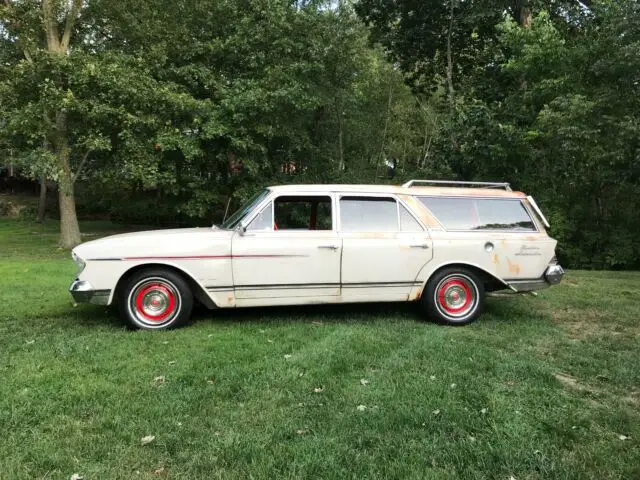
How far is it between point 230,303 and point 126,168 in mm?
10859

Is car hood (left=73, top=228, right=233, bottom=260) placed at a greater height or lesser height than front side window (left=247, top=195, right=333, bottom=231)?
lesser

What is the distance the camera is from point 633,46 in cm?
1119

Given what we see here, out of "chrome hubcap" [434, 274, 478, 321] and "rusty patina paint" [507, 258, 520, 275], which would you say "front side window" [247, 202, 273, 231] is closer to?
"chrome hubcap" [434, 274, 478, 321]

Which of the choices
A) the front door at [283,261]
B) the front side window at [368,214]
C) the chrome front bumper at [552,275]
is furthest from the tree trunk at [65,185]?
the chrome front bumper at [552,275]

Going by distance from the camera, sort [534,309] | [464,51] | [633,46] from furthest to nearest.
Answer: [464,51] < [633,46] < [534,309]

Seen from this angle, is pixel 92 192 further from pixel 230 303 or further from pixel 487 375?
pixel 487 375

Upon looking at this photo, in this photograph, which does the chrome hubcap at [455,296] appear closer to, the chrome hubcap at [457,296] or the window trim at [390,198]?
the chrome hubcap at [457,296]

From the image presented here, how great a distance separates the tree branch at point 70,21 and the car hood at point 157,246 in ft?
41.1

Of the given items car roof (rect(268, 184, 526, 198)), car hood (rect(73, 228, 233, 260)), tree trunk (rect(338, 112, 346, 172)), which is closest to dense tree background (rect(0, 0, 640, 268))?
tree trunk (rect(338, 112, 346, 172))

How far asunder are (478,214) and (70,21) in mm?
14648

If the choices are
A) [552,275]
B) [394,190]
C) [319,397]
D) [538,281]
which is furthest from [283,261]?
[552,275]

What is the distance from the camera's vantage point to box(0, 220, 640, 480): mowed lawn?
3207mm

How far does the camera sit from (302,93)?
16828 mm

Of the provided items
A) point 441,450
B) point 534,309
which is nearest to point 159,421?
point 441,450
